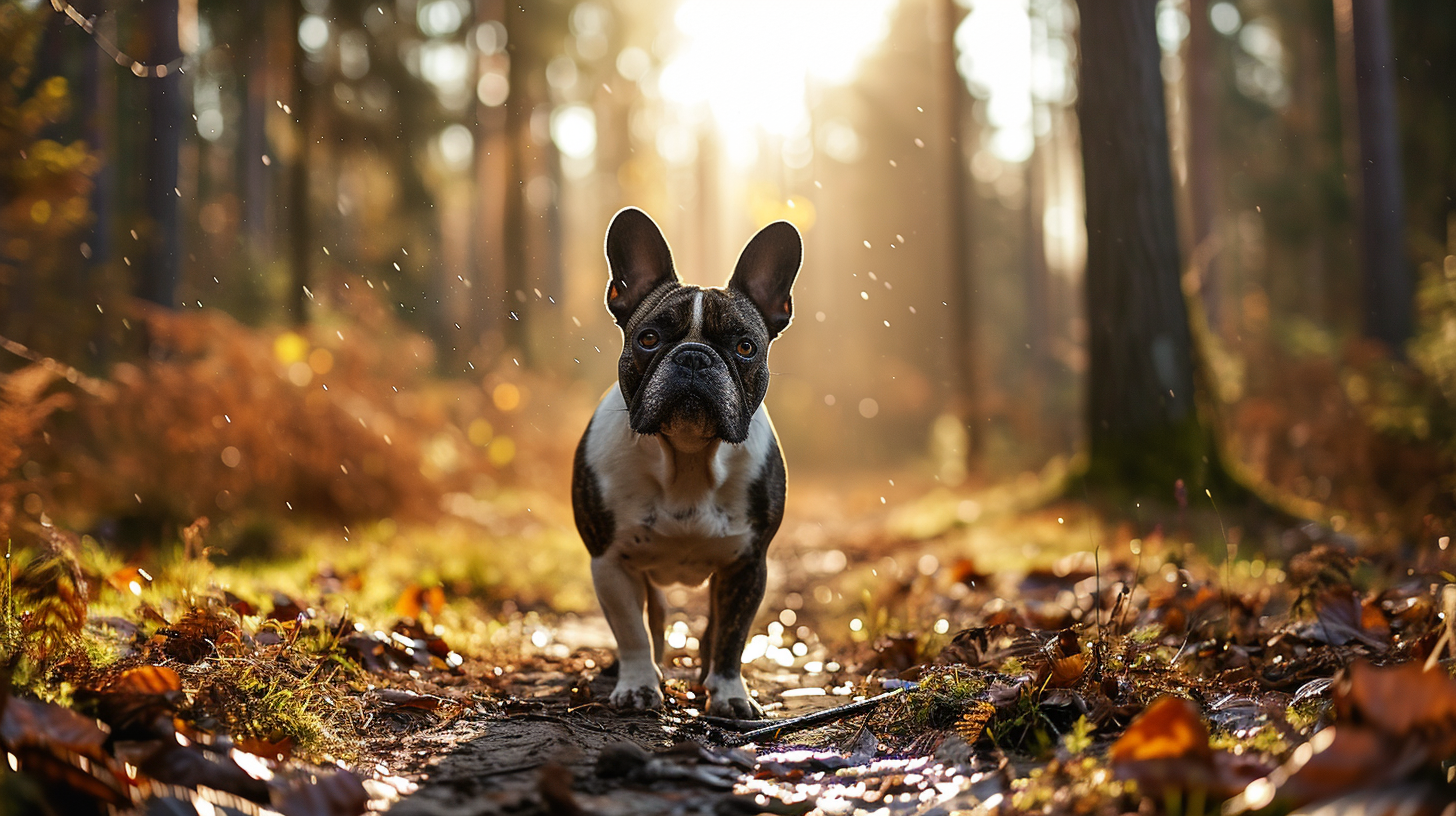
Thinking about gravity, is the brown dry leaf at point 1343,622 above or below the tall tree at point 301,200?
below

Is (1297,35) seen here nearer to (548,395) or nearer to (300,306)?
(548,395)

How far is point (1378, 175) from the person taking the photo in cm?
1177

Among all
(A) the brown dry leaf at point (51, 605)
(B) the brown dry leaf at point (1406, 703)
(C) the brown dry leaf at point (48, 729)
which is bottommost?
(B) the brown dry leaf at point (1406, 703)

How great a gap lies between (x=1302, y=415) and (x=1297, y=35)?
66.7ft

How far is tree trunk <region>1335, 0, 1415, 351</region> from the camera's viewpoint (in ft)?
37.9

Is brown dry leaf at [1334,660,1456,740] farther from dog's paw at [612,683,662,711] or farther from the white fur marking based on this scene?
the white fur marking

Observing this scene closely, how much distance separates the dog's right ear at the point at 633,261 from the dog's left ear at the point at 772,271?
1.11ft

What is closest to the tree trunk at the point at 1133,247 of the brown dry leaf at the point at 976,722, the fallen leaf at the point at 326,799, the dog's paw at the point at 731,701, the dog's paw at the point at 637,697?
the dog's paw at the point at 731,701

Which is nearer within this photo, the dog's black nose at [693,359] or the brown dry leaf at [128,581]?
the dog's black nose at [693,359]

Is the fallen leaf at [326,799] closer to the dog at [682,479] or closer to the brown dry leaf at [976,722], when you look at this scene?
the dog at [682,479]

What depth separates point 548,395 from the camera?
624 inches

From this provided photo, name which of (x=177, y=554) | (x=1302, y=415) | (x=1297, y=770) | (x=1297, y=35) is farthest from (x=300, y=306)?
(x=1297, y=35)

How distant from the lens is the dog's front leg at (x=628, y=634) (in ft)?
12.6

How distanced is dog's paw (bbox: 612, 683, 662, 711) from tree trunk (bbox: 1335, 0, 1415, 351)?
11.1m
